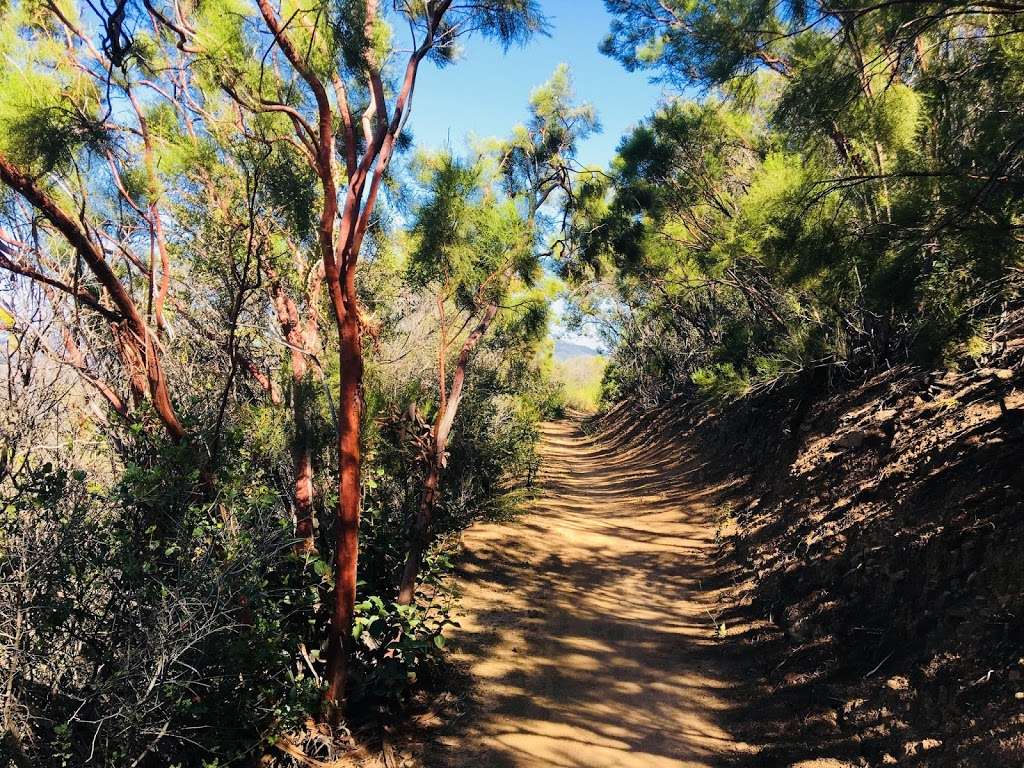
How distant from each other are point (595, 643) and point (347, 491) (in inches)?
120

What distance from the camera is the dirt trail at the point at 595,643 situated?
12.6ft

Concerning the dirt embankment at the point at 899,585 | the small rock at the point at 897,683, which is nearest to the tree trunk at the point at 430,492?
the dirt embankment at the point at 899,585

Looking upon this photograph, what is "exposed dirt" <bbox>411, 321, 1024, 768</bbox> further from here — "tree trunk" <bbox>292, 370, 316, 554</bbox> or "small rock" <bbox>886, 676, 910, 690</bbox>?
"tree trunk" <bbox>292, 370, 316, 554</bbox>

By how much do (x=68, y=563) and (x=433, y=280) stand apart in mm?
3661

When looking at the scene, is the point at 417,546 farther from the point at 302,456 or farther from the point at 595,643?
the point at 595,643

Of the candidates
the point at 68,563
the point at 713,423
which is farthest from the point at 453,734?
the point at 713,423

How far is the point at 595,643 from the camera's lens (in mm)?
5320

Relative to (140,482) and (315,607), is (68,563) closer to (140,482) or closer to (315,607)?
(140,482)

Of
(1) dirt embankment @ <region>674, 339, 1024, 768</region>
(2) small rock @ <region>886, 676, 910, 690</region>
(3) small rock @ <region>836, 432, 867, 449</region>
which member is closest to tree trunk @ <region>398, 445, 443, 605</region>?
(1) dirt embankment @ <region>674, 339, 1024, 768</region>

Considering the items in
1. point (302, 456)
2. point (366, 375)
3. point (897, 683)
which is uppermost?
point (366, 375)

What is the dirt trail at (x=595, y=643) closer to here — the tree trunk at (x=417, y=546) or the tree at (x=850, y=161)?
the tree trunk at (x=417, y=546)

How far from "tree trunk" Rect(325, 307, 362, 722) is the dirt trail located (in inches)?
42.9

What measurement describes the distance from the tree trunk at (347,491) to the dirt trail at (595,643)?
109 cm

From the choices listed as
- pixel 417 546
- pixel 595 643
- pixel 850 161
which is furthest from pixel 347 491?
pixel 850 161
